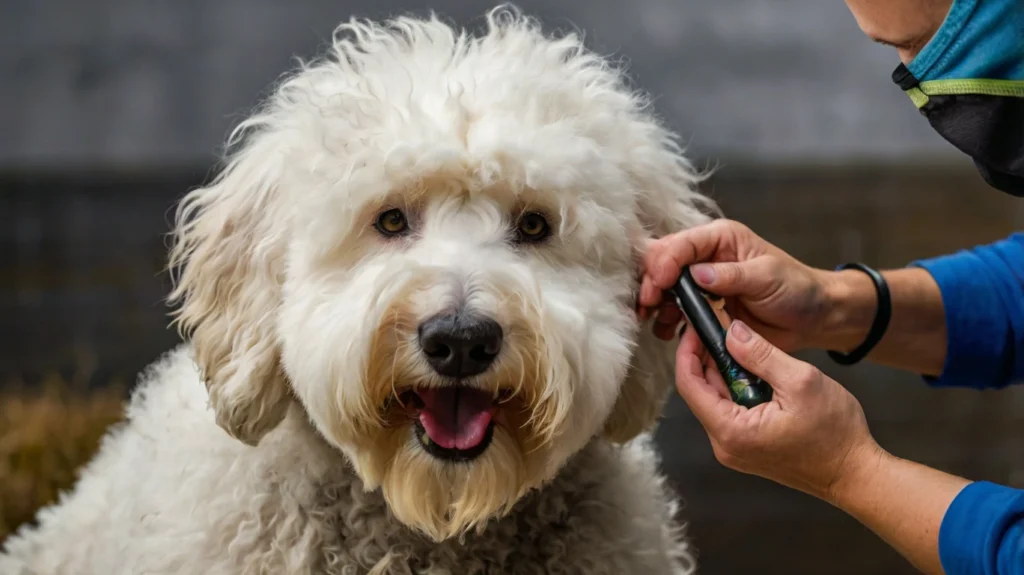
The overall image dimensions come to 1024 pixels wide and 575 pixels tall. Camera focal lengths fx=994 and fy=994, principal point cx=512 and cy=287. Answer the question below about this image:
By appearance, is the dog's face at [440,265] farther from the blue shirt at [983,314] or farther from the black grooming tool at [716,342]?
the blue shirt at [983,314]

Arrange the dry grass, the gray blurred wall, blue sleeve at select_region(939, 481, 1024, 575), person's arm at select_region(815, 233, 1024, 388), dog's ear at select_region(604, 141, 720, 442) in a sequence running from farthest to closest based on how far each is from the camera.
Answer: the gray blurred wall
the dry grass
person's arm at select_region(815, 233, 1024, 388)
dog's ear at select_region(604, 141, 720, 442)
blue sleeve at select_region(939, 481, 1024, 575)

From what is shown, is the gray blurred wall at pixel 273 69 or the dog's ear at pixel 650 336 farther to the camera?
the gray blurred wall at pixel 273 69

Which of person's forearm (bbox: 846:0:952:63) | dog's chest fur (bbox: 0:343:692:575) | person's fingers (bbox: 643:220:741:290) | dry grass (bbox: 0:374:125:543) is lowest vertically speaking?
dry grass (bbox: 0:374:125:543)

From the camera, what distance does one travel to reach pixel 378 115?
129 centimetres

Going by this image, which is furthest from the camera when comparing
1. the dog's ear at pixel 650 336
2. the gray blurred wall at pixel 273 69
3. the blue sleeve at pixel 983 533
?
the gray blurred wall at pixel 273 69

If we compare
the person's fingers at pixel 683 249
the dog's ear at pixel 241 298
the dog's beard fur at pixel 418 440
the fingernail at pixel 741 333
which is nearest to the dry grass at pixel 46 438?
the dog's ear at pixel 241 298

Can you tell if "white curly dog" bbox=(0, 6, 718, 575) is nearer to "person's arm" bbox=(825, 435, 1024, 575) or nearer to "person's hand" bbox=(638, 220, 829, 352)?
"person's hand" bbox=(638, 220, 829, 352)

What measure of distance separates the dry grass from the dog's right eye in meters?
1.23

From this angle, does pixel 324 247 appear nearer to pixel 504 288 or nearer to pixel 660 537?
pixel 504 288

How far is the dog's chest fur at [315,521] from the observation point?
1362 mm

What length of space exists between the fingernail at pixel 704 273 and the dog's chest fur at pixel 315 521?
30 centimetres

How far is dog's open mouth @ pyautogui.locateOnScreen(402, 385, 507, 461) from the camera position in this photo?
118 centimetres

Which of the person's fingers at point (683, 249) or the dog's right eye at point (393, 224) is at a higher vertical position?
the dog's right eye at point (393, 224)

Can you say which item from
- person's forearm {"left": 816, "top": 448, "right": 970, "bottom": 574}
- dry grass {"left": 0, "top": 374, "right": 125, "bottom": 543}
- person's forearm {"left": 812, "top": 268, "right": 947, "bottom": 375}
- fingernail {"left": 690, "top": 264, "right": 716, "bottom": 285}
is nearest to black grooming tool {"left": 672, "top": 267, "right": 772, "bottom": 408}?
fingernail {"left": 690, "top": 264, "right": 716, "bottom": 285}
